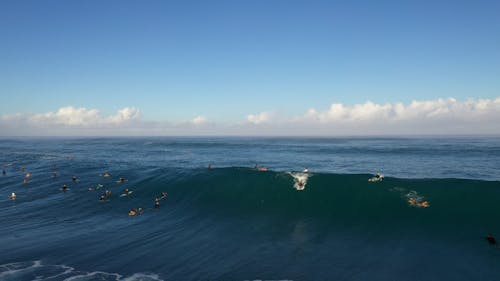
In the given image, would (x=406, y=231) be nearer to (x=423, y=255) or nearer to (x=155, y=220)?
(x=423, y=255)

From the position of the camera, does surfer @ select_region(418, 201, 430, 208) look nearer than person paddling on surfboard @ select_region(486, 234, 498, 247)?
No

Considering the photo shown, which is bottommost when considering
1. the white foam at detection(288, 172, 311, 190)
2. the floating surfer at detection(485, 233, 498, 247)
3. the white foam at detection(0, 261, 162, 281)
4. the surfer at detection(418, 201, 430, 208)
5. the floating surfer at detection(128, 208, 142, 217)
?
the white foam at detection(0, 261, 162, 281)

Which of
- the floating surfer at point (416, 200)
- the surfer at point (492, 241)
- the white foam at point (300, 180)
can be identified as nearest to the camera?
the surfer at point (492, 241)

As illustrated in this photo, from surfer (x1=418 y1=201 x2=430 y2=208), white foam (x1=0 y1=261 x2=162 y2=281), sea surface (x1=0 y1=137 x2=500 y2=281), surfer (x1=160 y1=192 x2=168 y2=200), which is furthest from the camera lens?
surfer (x1=160 y1=192 x2=168 y2=200)

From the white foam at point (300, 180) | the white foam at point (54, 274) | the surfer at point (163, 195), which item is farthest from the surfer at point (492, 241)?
the surfer at point (163, 195)

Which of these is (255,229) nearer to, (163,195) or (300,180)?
(300,180)

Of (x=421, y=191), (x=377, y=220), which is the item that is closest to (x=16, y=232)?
(x=377, y=220)

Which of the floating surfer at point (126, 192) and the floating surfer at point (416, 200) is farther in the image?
the floating surfer at point (126, 192)

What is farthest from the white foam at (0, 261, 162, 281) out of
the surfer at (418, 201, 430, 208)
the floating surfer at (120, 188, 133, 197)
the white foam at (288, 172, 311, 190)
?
the surfer at (418, 201, 430, 208)

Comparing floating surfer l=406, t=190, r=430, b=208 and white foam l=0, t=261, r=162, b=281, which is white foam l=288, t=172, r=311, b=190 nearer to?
floating surfer l=406, t=190, r=430, b=208

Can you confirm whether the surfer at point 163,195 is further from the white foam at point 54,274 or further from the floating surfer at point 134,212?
the white foam at point 54,274

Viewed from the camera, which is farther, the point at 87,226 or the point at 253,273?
the point at 87,226
